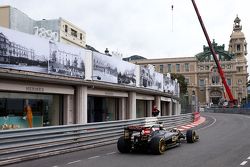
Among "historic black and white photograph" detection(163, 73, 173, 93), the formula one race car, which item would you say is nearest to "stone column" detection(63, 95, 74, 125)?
the formula one race car

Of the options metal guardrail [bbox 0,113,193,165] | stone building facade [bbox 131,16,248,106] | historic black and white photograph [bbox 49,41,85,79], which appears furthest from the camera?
stone building facade [bbox 131,16,248,106]

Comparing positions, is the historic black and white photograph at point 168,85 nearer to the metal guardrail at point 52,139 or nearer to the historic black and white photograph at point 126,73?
the historic black and white photograph at point 126,73

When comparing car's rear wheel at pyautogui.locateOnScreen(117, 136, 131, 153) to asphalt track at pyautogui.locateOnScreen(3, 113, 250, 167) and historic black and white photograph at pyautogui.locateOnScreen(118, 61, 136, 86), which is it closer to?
asphalt track at pyautogui.locateOnScreen(3, 113, 250, 167)

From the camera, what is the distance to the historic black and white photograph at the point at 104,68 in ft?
68.3

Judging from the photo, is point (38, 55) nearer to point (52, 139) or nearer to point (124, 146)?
point (52, 139)

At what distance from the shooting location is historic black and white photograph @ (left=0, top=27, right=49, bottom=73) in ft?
47.9

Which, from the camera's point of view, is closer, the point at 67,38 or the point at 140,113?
the point at 140,113

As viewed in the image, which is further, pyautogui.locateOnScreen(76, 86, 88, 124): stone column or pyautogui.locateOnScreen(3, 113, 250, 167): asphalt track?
pyautogui.locateOnScreen(76, 86, 88, 124): stone column

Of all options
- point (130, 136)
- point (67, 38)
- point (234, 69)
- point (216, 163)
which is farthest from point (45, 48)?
point (234, 69)

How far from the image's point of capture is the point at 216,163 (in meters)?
10.8

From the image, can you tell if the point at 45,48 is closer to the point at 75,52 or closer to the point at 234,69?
the point at 75,52

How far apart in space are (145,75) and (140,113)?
336cm

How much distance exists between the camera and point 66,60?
18.2 metres

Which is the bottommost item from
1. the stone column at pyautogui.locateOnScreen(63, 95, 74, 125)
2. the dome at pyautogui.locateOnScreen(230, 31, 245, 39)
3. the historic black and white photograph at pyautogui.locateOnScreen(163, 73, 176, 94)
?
the stone column at pyautogui.locateOnScreen(63, 95, 74, 125)
